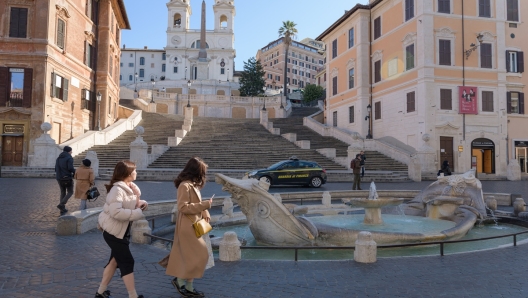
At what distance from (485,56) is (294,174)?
20.2 meters

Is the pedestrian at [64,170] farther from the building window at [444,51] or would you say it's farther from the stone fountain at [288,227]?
the building window at [444,51]

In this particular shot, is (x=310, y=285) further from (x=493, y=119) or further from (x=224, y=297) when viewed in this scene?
(x=493, y=119)

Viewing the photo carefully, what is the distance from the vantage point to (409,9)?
3092 centimetres

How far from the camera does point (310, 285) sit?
16.7ft

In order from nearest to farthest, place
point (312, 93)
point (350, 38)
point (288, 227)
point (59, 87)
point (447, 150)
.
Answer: point (288, 227) → point (59, 87) → point (447, 150) → point (350, 38) → point (312, 93)

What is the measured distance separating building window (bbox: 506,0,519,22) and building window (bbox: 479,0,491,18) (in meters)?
1.88

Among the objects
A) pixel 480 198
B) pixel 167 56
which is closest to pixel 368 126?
pixel 480 198

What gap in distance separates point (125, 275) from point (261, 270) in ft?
6.80

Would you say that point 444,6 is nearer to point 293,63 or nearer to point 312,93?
point 312,93

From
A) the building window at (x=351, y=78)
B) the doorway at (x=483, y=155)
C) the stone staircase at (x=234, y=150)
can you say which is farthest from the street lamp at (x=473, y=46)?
the stone staircase at (x=234, y=150)

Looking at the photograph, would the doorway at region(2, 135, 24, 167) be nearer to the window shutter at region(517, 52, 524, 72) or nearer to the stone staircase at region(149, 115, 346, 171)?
the stone staircase at region(149, 115, 346, 171)

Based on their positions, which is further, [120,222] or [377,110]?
[377,110]

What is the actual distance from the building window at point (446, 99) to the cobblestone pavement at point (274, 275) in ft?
79.2

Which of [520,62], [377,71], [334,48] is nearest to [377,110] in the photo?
[377,71]
